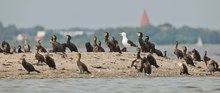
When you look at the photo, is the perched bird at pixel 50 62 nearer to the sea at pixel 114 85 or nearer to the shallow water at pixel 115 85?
the sea at pixel 114 85

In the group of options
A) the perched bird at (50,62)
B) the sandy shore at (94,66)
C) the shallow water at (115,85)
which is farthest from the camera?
the perched bird at (50,62)

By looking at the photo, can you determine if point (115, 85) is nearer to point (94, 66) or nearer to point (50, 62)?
point (50, 62)

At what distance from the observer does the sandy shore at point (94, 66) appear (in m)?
34.7

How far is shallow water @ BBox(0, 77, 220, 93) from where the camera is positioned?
3028 cm

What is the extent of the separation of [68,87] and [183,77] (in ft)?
21.1

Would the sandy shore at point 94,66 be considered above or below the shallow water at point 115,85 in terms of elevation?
above

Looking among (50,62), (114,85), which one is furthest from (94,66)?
(114,85)

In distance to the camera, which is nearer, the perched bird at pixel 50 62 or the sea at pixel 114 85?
the sea at pixel 114 85

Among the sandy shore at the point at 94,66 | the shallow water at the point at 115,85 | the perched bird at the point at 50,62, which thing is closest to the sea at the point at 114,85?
the shallow water at the point at 115,85

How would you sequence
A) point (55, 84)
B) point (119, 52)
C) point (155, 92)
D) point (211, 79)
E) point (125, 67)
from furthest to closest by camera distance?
point (119, 52), point (125, 67), point (211, 79), point (55, 84), point (155, 92)

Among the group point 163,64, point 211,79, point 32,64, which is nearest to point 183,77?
point 211,79

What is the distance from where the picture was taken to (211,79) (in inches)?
1369

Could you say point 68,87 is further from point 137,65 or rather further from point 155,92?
point 137,65

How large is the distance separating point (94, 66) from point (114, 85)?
567 cm
